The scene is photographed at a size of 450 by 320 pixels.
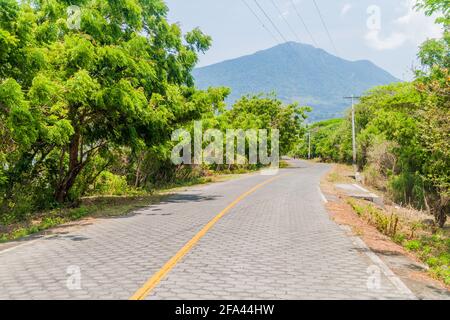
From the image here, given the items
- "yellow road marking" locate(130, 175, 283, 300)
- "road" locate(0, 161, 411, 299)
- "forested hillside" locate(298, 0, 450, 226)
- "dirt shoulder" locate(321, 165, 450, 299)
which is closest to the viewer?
"yellow road marking" locate(130, 175, 283, 300)

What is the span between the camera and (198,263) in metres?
7.12

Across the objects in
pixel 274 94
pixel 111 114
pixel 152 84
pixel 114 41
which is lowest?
pixel 111 114

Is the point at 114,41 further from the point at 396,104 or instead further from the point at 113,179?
the point at 396,104

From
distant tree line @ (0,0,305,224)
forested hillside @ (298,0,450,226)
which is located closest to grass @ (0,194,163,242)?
distant tree line @ (0,0,305,224)

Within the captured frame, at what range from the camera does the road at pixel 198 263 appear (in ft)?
18.5

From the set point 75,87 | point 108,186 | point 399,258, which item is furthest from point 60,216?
point 399,258

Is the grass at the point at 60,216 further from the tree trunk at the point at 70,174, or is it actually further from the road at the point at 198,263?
the road at the point at 198,263

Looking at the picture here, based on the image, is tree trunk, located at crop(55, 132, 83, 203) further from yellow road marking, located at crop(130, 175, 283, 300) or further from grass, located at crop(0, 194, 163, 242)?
yellow road marking, located at crop(130, 175, 283, 300)

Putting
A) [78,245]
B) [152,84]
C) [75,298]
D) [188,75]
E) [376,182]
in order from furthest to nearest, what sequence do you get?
[376,182] → [188,75] → [152,84] → [78,245] → [75,298]

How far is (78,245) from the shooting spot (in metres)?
9.02

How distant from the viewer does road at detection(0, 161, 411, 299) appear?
565 centimetres

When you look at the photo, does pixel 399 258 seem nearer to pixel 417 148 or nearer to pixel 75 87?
pixel 75 87

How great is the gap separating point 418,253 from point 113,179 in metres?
17.6
